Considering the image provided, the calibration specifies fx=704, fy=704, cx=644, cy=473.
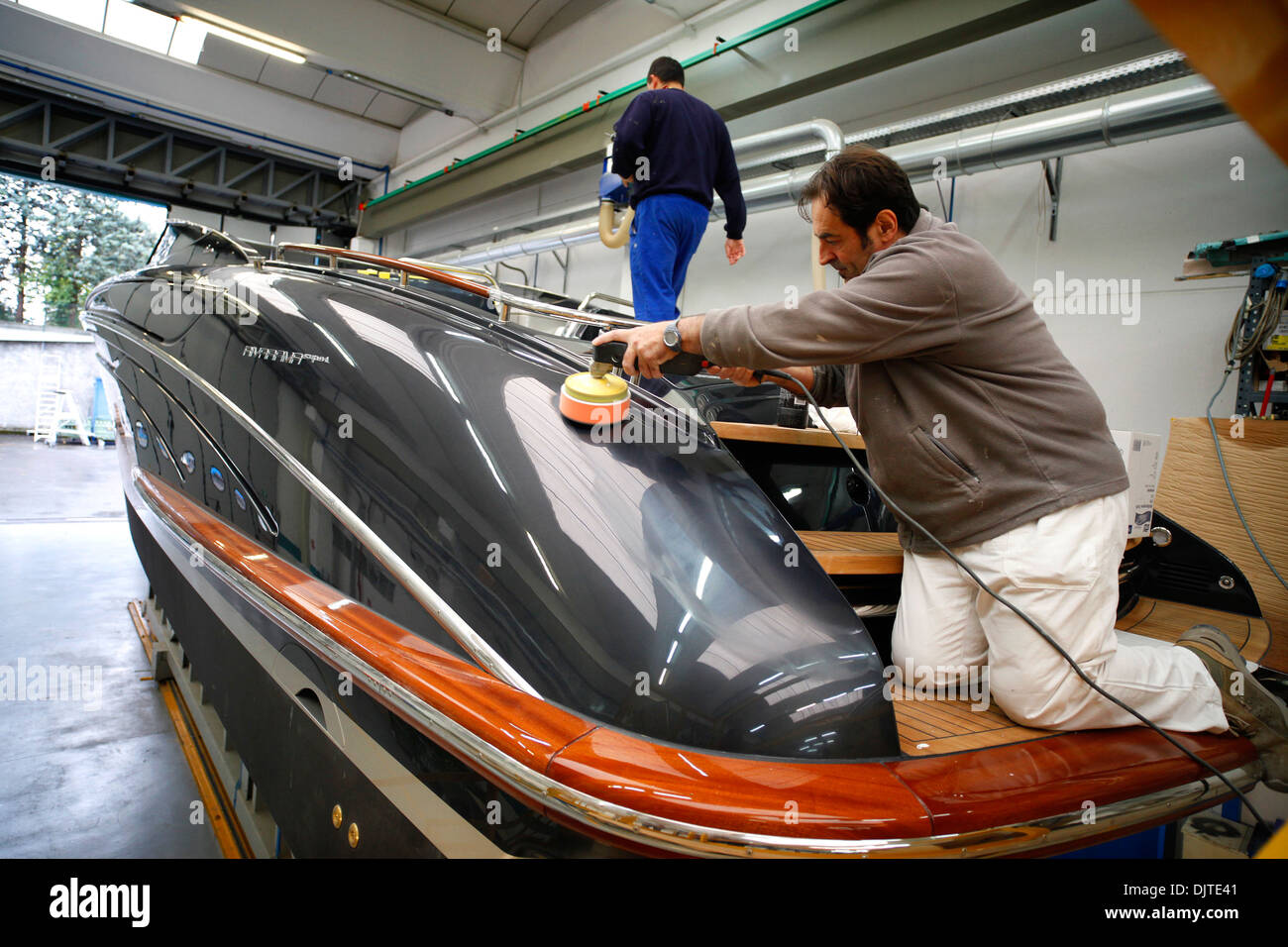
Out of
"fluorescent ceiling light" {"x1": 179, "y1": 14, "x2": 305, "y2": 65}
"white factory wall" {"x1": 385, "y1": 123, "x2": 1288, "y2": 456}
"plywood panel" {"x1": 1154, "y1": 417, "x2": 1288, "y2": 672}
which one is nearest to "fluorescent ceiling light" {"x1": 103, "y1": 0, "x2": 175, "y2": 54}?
"fluorescent ceiling light" {"x1": 179, "y1": 14, "x2": 305, "y2": 65}

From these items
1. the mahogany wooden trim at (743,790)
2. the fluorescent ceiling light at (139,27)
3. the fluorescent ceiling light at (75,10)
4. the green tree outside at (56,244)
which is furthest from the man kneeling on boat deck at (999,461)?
the green tree outside at (56,244)

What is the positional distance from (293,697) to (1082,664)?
3.79 feet

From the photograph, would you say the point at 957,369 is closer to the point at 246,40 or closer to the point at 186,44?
the point at 246,40

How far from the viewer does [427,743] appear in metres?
0.84

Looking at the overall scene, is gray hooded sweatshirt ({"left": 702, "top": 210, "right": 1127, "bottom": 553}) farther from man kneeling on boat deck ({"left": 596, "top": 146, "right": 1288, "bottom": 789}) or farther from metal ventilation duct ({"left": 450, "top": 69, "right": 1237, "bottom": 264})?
metal ventilation duct ({"left": 450, "top": 69, "right": 1237, "bottom": 264})

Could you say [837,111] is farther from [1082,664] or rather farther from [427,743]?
[427,743]

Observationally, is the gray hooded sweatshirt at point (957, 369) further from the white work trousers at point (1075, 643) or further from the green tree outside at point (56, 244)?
the green tree outside at point (56, 244)

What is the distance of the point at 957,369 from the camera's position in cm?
100

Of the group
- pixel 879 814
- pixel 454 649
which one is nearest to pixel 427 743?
pixel 454 649

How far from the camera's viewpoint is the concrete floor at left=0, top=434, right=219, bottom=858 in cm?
139

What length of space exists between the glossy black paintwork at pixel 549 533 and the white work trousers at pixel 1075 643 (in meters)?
0.27

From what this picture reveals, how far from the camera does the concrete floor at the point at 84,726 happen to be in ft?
4.57

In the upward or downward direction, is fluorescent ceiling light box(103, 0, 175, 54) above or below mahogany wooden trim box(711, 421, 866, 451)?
above

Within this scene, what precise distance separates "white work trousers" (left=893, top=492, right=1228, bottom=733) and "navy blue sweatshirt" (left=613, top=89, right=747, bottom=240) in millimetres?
1660
